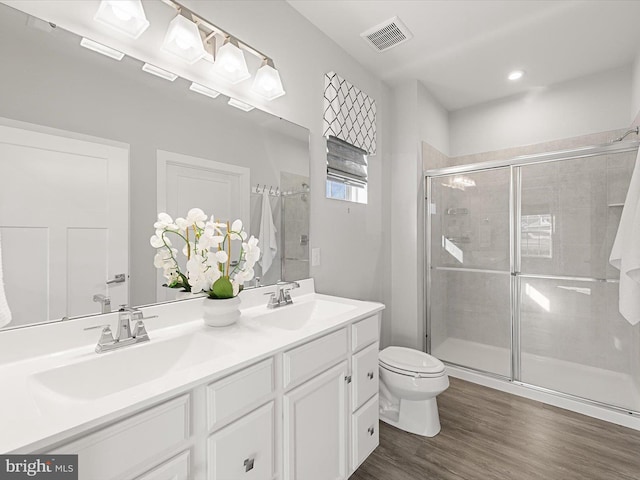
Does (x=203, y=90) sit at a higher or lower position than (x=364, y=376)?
higher

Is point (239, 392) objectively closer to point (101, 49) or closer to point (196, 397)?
point (196, 397)

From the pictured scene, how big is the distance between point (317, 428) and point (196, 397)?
62cm

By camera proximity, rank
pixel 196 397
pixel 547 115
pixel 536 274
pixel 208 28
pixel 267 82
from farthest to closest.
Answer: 1. pixel 547 115
2. pixel 536 274
3. pixel 267 82
4. pixel 208 28
5. pixel 196 397

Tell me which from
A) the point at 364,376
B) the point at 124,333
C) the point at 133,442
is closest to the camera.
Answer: the point at 133,442

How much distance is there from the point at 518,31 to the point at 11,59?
9.11 ft

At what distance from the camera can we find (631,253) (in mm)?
1812

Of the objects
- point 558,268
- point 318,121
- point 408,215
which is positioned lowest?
point 558,268

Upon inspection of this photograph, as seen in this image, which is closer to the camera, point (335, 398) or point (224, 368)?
point (224, 368)

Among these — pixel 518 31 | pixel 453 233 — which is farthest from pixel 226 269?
pixel 518 31

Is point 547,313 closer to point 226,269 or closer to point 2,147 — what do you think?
point 226,269

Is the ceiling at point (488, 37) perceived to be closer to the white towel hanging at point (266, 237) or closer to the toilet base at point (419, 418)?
the white towel hanging at point (266, 237)

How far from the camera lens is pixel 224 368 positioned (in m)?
0.88

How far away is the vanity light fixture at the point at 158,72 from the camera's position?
126 cm

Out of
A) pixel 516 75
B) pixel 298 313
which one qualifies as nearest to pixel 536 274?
pixel 516 75
